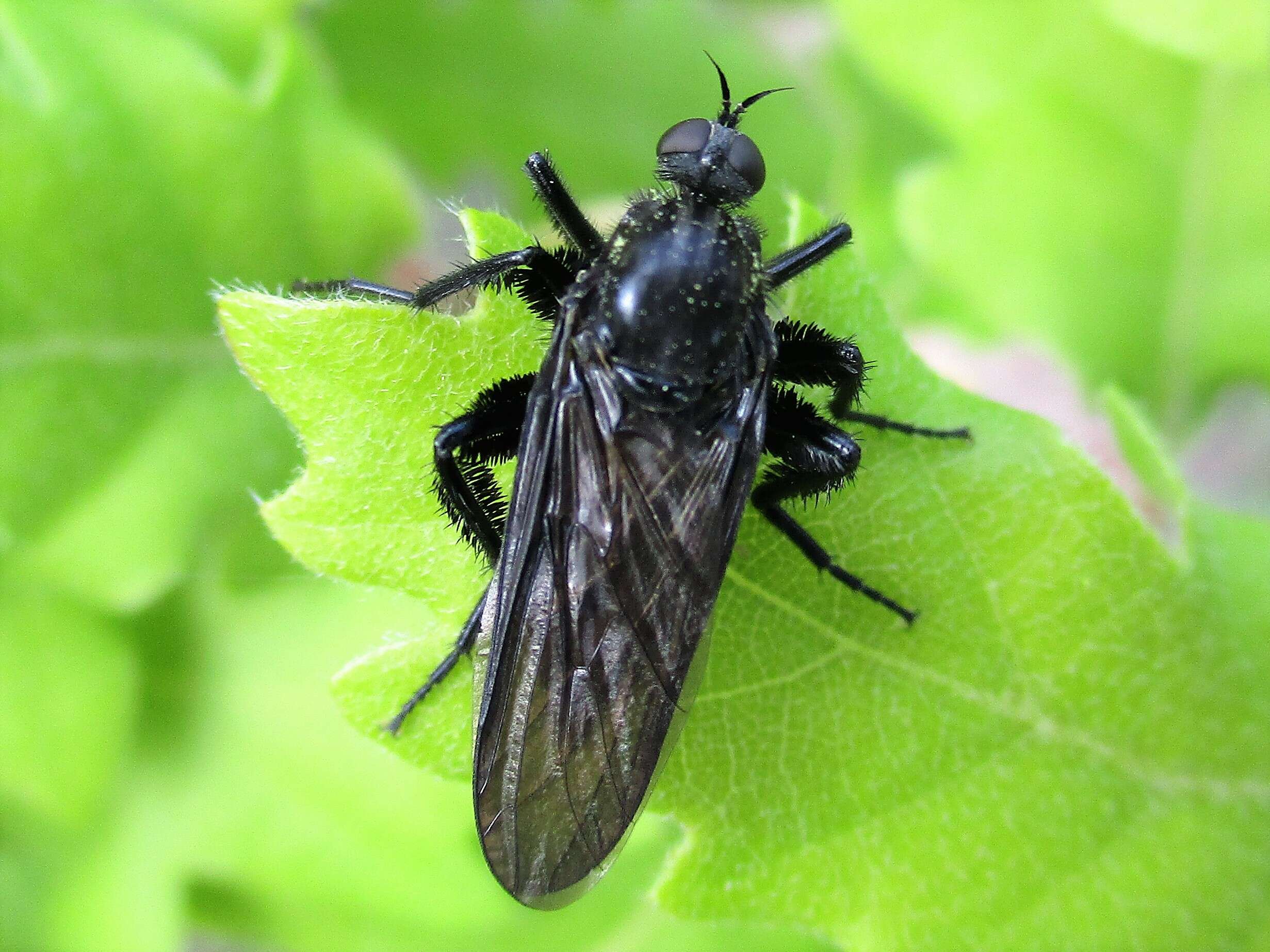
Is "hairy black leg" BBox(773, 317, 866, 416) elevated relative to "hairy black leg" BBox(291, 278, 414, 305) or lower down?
lower down

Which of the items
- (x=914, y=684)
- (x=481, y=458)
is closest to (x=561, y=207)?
(x=481, y=458)

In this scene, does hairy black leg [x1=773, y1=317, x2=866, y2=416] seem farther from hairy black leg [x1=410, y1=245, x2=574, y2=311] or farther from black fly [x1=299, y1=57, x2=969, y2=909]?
hairy black leg [x1=410, y1=245, x2=574, y2=311]

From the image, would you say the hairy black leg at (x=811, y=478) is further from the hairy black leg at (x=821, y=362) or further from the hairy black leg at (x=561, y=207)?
the hairy black leg at (x=561, y=207)

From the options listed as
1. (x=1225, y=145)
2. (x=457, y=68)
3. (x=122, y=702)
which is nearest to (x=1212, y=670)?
(x=1225, y=145)

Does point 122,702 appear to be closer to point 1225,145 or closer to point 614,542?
point 614,542

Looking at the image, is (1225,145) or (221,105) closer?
(221,105)

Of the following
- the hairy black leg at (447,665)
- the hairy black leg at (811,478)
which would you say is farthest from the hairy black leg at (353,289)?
the hairy black leg at (811,478)

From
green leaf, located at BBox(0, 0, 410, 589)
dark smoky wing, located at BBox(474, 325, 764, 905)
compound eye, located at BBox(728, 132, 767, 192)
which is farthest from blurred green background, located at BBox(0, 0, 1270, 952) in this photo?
dark smoky wing, located at BBox(474, 325, 764, 905)

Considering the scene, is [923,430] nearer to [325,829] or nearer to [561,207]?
[561,207]
